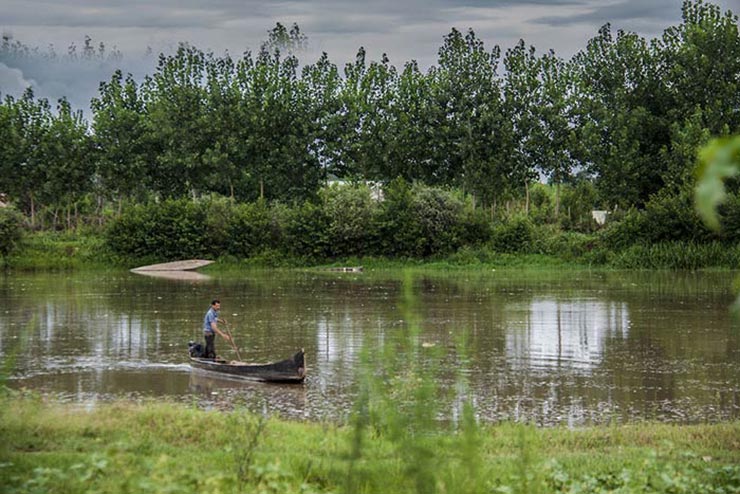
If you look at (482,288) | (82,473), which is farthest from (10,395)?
(482,288)

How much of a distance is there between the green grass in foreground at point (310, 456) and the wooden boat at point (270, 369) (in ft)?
15.9

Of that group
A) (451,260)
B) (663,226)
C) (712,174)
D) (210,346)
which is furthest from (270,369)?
(663,226)

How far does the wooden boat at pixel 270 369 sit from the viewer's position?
1777cm

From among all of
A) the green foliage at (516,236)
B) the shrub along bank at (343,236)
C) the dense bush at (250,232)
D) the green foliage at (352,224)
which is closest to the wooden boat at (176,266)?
the shrub along bank at (343,236)

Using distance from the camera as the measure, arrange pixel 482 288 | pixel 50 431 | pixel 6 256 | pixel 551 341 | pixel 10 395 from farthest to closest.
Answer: pixel 6 256 → pixel 482 288 → pixel 551 341 → pixel 10 395 → pixel 50 431

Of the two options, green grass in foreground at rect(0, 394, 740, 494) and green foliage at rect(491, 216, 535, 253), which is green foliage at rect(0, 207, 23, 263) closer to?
green foliage at rect(491, 216, 535, 253)

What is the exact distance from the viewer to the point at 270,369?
58.8 ft

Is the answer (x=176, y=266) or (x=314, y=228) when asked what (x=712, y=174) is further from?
(x=176, y=266)

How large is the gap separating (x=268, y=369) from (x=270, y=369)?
50 millimetres

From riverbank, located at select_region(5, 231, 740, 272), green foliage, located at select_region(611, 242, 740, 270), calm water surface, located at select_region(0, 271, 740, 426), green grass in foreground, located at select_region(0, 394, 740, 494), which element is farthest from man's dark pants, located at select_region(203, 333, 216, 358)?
green foliage, located at select_region(611, 242, 740, 270)

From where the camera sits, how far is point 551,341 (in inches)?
944

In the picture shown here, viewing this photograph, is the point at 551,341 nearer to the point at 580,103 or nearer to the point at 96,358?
the point at 96,358

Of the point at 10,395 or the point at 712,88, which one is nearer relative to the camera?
the point at 10,395

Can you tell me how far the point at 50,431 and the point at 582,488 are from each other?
5.71 m
